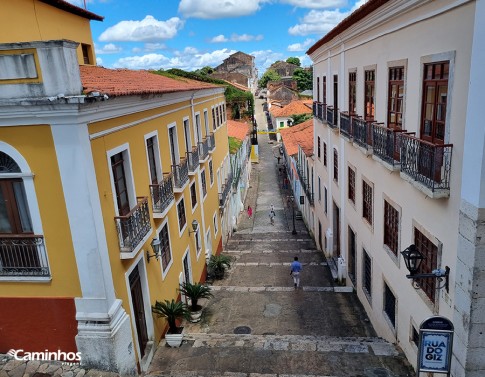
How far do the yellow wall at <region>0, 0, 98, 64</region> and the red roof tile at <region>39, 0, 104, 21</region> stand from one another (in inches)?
4.6

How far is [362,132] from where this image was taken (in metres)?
10.8

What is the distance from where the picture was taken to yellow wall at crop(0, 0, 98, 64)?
10836mm

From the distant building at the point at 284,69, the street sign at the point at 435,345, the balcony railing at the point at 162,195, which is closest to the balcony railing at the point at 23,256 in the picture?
the balcony railing at the point at 162,195

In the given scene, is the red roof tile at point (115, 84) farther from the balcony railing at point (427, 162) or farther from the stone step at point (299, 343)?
the stone step at point (299, 343)

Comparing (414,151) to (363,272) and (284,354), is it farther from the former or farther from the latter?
(363,272)

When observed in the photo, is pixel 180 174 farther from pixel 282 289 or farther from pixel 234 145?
pixel 234 145

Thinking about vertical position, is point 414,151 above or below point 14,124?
below

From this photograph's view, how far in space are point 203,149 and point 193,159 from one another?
203 cm

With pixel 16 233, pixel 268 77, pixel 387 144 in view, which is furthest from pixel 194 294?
pixel 268 77

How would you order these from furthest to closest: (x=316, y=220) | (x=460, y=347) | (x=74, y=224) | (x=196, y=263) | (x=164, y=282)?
(x=316, y=220)
(x=196, y=263)
(x=164, y=282)
(x=74, y=224)
(x=460, y=347)

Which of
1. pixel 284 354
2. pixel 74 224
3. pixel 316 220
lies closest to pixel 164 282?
pixel 284 354

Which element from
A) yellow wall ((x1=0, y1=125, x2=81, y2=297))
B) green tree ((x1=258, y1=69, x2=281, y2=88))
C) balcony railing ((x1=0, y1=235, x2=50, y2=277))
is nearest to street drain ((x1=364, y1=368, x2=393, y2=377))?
yellow wall ((x1=0, y1=125, x2=81, y2=297))

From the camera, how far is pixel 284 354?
9.32 metres

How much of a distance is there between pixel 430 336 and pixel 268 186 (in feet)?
111
